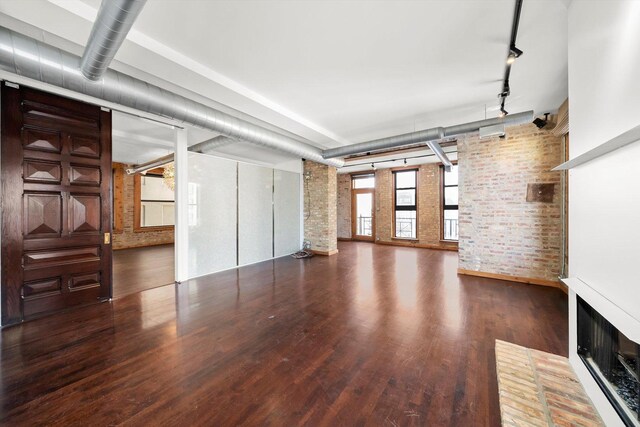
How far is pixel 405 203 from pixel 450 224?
168 cm

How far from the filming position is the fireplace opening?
1.30 metres

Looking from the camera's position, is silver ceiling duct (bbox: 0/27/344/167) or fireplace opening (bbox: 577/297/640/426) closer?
fireplace opening (bbox: 577/297/640/426)

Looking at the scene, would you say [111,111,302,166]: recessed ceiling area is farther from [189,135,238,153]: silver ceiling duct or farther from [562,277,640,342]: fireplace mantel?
[562,277,640,342]: fireplace mantel

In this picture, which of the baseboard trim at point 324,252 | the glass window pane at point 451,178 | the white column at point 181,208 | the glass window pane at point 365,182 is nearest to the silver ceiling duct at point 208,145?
the white column at point 181,208

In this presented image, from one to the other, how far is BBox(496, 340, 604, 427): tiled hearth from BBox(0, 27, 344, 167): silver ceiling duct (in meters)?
4.18

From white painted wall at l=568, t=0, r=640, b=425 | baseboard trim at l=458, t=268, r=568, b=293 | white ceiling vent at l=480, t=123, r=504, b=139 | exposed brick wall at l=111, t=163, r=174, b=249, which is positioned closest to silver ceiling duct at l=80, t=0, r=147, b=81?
white painted wall at l=568, t=0, r=640, b=425

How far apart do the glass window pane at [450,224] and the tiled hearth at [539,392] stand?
6487mm

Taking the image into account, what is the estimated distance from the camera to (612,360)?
1538 mm

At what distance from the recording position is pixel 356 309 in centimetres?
332

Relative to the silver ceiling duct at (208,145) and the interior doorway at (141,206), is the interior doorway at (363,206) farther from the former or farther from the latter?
the interior doorway at (141,206)

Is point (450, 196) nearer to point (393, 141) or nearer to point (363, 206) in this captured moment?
point (363, 206)

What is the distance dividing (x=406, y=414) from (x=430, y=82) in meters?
3.56

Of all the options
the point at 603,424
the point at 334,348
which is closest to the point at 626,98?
the point at 603,424

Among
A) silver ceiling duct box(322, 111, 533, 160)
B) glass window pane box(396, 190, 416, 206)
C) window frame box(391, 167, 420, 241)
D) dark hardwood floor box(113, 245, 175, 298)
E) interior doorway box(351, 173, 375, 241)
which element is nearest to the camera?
silver ceiling duct box(322, 111, 533, 160)
